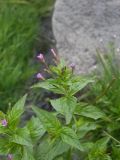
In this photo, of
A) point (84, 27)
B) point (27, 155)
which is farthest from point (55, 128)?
point (84, 27)

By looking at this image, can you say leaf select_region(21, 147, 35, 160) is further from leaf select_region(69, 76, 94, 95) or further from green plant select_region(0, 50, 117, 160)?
leaf select_region(69, 76, 94, 95)

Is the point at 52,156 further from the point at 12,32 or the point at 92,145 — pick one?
the point at 12,32

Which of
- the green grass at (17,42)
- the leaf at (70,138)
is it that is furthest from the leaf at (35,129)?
the green grass at (17,42)

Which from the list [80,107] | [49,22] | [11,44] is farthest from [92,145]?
[49,22]

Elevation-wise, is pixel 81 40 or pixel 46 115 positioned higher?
pixel 46 115

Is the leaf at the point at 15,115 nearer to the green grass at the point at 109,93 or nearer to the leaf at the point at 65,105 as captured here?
the leaf at the point at 65,105

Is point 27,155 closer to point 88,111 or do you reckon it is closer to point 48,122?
point 48,122

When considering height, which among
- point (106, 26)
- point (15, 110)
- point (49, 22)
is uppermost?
point (15, 110)

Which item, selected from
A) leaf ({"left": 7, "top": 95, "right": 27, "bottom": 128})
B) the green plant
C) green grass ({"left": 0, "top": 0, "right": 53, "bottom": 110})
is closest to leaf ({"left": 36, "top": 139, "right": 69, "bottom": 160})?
the green plant
